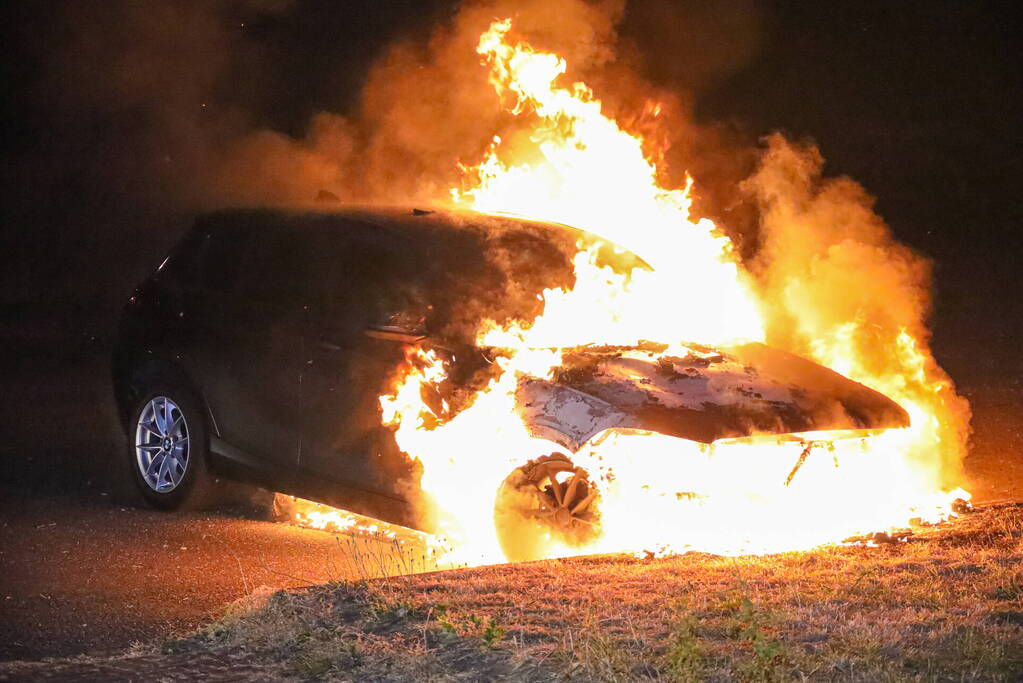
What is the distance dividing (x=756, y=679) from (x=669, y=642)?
1.56ft

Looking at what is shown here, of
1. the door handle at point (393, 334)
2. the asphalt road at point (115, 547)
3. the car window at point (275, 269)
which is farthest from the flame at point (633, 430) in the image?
the car window at point (275, 269)

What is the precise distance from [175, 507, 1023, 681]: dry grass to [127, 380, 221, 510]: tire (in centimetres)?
298

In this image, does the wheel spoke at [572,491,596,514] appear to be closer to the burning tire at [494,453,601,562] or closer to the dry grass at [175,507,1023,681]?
the burning tire at [494,453,601,562]

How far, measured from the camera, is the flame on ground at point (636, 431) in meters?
A: 6.71

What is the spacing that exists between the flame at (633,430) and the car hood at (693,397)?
0.10 metres

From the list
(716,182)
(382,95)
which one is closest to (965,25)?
(716,182)

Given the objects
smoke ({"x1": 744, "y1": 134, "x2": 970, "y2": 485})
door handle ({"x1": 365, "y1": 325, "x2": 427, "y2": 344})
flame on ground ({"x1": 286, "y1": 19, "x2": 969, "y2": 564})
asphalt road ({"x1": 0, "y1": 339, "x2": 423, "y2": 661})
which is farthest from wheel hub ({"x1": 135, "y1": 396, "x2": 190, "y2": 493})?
smoke ({"x1": 744, "y1": 134, "x2": 970, "y2": 485})

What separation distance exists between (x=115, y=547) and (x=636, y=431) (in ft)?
10.4

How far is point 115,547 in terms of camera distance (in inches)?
305

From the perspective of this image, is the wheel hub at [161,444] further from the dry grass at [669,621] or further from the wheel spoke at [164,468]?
the dry grass at [669,621]

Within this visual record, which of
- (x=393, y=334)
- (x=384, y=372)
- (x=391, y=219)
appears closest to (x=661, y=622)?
(x=384, y=372)

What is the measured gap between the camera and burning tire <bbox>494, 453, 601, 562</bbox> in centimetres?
676

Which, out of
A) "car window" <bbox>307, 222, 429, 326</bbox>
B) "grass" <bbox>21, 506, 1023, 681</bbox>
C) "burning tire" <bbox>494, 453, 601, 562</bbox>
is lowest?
"grass" <bbox>21, 506, 1023, 681</bbox>

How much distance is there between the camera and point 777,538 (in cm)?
693
